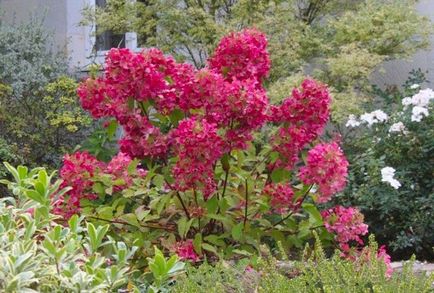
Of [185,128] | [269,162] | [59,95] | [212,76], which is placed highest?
[212,76]

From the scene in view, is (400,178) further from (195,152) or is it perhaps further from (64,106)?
(64,106)

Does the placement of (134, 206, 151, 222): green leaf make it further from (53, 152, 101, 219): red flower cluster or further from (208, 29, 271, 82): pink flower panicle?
(208, 29, 271, 82): pink flower panicle

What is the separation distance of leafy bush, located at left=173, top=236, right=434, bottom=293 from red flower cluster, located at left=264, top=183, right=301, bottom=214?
0.50 m

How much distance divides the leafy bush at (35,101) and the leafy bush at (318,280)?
4273 mm

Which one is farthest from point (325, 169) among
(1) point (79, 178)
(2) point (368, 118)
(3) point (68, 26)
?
(3) point (68, 26)

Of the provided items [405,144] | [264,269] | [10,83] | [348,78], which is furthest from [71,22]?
[264,269]

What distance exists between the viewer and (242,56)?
11.5 ft

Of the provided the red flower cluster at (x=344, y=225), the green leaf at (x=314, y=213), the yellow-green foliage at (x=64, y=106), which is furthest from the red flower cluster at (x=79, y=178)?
the yellow-green foliage at (x=64, y=106)

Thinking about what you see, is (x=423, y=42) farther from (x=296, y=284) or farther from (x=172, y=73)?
(x=296, y=284)

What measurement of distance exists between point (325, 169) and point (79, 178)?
48.8 inches

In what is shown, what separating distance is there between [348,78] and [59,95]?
10.1 ft

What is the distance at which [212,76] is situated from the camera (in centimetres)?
316

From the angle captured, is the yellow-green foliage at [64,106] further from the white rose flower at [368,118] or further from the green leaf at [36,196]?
the green leaf at [36,196]

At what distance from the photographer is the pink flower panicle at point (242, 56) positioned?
3484 mm
